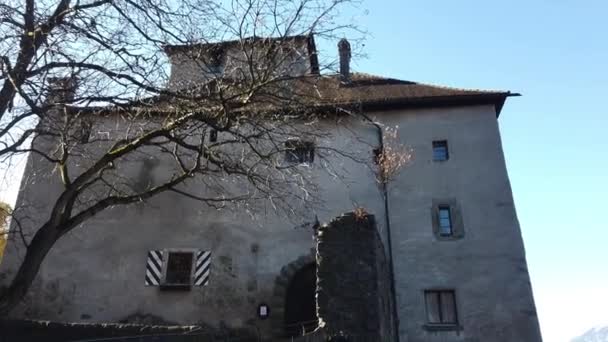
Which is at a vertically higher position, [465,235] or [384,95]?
[384,95]

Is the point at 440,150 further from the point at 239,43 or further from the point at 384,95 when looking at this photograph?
the point at 239,43

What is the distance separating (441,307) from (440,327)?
495 mm

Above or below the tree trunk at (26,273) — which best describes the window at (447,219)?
above

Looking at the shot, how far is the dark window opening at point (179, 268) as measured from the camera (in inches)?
478

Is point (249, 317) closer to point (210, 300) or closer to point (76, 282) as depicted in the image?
point (210, 300)

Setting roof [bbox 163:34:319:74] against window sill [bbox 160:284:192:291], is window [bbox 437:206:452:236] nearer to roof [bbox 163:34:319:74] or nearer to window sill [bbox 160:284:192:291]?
roof [bbox 163:34:319:74]

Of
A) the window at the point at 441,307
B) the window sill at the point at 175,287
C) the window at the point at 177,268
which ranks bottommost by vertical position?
the window at the point at 441,307

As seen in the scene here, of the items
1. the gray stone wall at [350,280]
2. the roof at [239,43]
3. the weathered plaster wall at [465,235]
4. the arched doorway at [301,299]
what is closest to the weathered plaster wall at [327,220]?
the weathered plaster wall at [465,235]

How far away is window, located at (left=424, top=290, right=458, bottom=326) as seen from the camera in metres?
11.1

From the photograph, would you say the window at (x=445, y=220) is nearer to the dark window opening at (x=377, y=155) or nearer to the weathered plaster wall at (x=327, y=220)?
the weathered plaster wall at (x=327, y=220)

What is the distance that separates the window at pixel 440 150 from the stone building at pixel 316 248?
3cm

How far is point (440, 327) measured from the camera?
10.9 metres

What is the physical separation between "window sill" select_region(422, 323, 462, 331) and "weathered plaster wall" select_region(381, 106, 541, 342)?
0.25 feet

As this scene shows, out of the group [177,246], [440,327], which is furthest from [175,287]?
[440,327]
